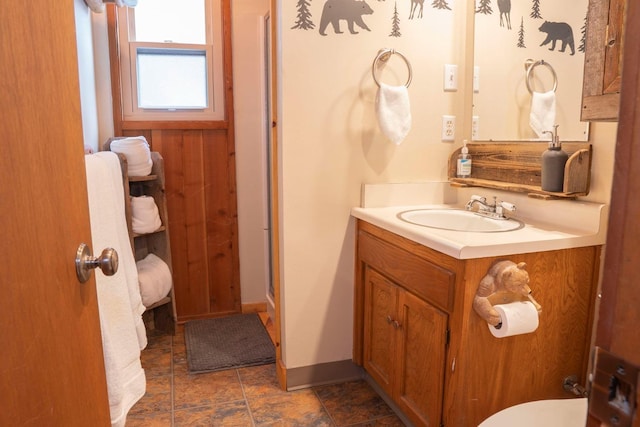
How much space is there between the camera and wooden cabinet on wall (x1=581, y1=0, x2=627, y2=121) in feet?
2.85

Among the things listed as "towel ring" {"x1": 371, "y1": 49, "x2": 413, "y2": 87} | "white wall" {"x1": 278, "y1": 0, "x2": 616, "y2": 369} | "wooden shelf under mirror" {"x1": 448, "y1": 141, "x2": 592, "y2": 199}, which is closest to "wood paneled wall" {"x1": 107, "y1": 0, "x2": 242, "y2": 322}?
A: "white wall" {"x1": 278, "y1": 0, "x2": 616, "y2": 369}

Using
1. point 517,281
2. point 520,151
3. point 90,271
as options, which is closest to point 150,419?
point 90,271

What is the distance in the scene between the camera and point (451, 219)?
2021 millimetres

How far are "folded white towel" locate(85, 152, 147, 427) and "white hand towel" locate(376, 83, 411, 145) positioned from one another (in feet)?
3.71

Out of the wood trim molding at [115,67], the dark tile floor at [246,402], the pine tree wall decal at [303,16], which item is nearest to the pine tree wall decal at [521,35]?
the pine tree wall decal at [303,16]

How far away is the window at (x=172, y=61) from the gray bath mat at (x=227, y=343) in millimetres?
1264

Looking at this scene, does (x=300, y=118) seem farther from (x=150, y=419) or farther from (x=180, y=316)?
(x=180, y=316)

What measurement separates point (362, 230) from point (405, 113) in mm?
543

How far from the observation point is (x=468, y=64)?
2.17m

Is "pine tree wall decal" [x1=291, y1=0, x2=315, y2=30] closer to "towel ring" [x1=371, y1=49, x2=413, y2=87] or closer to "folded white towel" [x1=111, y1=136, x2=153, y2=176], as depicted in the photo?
"towel ring" [x1=371, y1=49, x2=413, y2=87]

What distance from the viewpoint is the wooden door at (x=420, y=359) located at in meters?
1.55

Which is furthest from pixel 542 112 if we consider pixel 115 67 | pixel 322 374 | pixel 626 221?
pixel 115 67

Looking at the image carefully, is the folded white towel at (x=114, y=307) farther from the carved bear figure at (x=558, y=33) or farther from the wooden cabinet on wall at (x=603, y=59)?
the carved bear figure at (x=558, y=33)

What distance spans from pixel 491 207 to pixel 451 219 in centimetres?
19
